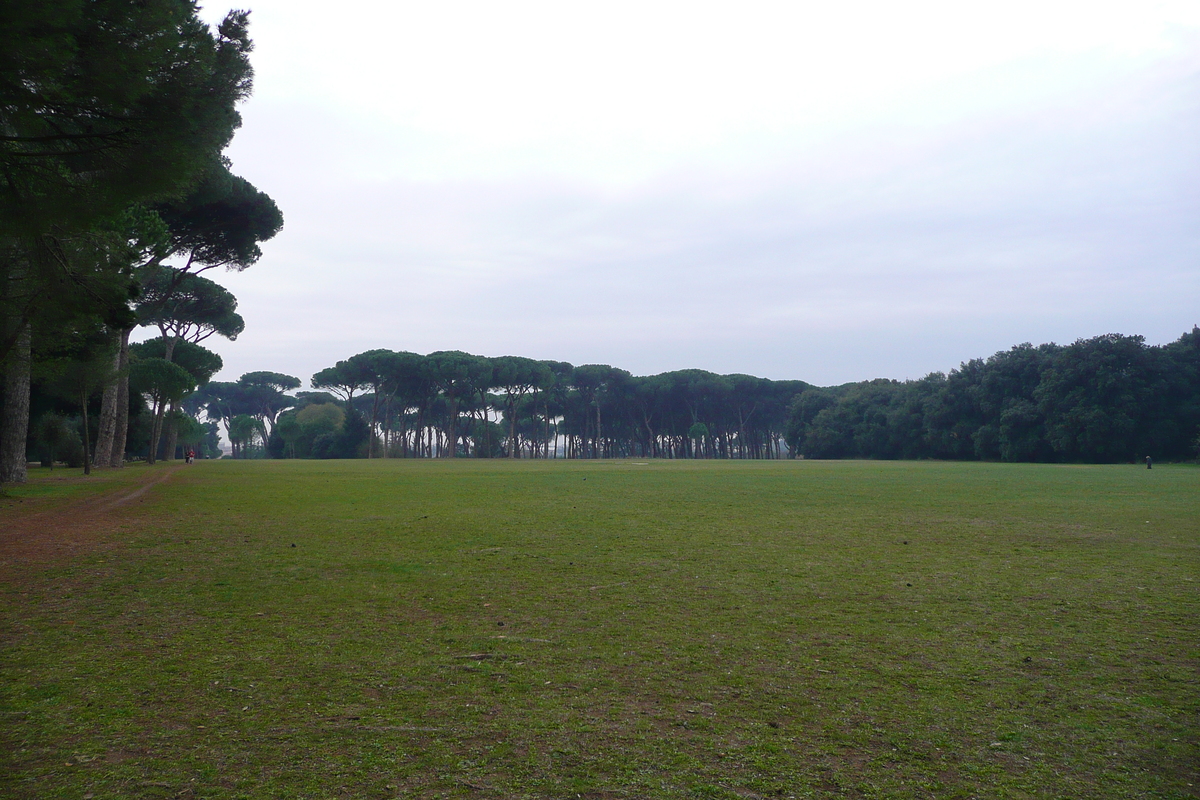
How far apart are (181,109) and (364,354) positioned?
7084 cm

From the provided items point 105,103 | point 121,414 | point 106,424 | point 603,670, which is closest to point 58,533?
point 105,103

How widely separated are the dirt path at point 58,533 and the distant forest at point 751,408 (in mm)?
60194

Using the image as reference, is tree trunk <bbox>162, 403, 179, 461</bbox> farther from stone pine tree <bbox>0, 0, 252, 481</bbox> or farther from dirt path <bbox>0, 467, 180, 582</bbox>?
stone pine tree <bbox>0, 0, 252, 481</bbox>

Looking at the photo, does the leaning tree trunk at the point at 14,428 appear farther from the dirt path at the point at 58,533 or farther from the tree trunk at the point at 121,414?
the tree trunk at the point at 121,414

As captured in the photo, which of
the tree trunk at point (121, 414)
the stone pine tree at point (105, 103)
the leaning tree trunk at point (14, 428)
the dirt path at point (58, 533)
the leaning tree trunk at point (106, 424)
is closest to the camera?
the stone pine tree at point (105, 103)

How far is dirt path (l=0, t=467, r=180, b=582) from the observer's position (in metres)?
8.14

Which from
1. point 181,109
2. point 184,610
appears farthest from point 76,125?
point 184,610

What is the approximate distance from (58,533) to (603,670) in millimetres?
9661

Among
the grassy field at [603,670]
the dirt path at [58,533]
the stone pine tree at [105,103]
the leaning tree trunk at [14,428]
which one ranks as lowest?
the dirt path at [58,533]

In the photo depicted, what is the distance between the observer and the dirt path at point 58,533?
26.7 ft

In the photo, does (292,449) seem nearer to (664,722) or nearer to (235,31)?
(235,31)

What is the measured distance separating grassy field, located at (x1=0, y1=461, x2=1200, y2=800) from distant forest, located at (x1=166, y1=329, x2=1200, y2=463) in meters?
56.7

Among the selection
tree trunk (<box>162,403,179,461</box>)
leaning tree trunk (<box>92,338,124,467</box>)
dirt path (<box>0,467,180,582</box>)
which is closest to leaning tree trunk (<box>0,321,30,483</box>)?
dirt path (<box>0,467,180,582</box>)

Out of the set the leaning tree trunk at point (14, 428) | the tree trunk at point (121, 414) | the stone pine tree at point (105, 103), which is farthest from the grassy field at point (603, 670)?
the tree trunk at point (121, 414)
